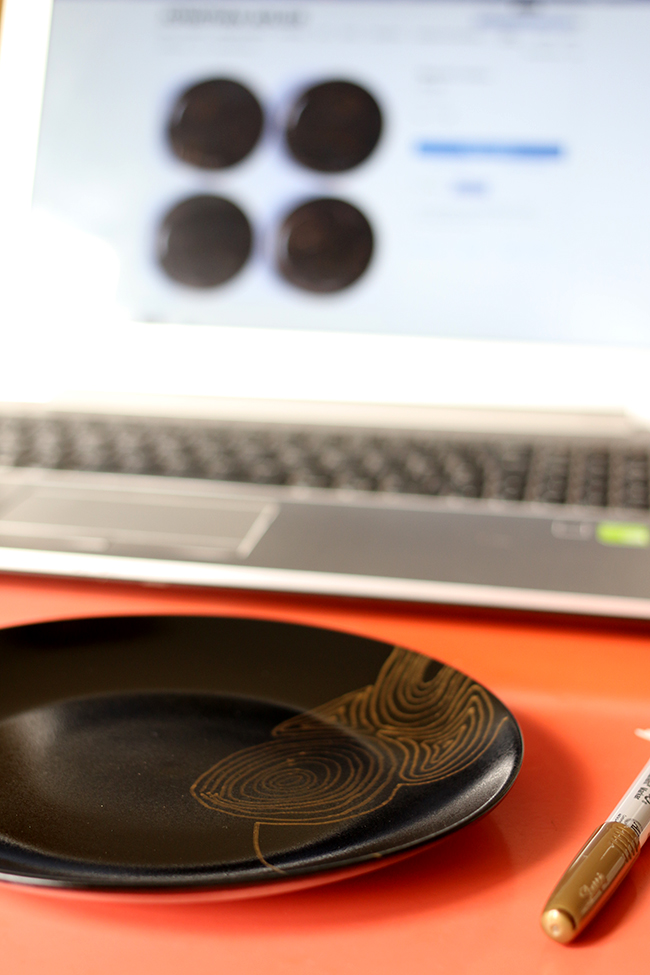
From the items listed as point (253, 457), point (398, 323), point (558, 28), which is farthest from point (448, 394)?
point (558, 28)

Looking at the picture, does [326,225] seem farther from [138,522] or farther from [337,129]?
[138,522]

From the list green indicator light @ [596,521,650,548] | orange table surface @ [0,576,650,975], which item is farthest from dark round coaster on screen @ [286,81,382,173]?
orange table surface @ [0,576,650,975]

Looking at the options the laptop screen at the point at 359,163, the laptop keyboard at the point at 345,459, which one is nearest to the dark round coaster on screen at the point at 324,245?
the laptop screen at the point at 359,163

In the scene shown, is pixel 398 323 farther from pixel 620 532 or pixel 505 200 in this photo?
pixel 620 532

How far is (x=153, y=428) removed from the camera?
59cm

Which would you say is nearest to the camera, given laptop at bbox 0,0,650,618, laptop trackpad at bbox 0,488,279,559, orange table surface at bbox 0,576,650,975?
orange table surface at bbox 0,576,650,975

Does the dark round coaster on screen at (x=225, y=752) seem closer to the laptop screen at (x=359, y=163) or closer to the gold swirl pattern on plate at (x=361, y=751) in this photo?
the gold swirl pattern on plate at (x=361, y=751)

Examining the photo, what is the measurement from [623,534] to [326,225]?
1.08 feet

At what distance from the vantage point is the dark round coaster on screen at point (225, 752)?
194 mm

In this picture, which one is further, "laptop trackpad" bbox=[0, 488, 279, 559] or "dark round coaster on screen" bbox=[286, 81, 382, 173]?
"dark round coaster on screen" bbox=[286, 81, 382, 173]

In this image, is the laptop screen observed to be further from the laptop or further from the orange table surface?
the orange table surface

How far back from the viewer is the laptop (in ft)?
1.93

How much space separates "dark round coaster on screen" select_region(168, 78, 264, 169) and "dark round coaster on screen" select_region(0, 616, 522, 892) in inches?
16.7

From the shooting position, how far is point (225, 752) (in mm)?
251
